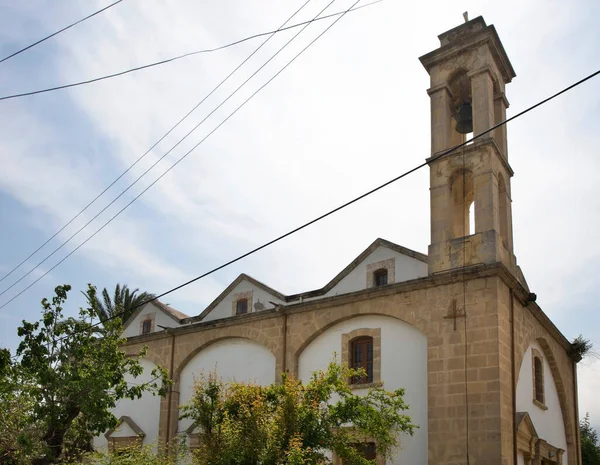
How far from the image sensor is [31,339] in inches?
593

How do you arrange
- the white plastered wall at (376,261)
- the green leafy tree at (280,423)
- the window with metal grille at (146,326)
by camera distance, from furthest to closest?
the window with metal grille at (146,326)
the white plastered wall at (376,261)
the green leafy tree at (280,423)

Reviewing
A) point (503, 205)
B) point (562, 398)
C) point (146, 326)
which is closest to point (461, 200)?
point (503, 205)

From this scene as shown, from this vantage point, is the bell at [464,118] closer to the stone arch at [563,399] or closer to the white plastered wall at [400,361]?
the white plastered wall at [400,361]

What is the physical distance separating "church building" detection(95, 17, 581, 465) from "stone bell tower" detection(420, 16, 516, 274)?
4 centimetres

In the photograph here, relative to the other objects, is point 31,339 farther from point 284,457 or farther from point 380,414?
point 380,414

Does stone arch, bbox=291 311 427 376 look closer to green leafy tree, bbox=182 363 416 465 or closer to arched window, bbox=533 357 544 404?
green leafy tree, bbox=182 363 416 465

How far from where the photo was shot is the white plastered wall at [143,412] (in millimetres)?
22312

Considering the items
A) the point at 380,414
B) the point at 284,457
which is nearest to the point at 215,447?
the point at 284,457

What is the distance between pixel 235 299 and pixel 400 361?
6.64m

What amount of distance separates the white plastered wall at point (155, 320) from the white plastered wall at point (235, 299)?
66.5 inches

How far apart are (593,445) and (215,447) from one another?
64.5 ft

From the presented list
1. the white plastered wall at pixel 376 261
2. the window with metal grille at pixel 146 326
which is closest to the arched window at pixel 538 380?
the white plastered wall at pixel 376 261

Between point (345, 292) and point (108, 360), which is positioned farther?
point (345, 292)

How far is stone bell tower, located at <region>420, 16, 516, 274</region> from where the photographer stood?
1705 centimetres
